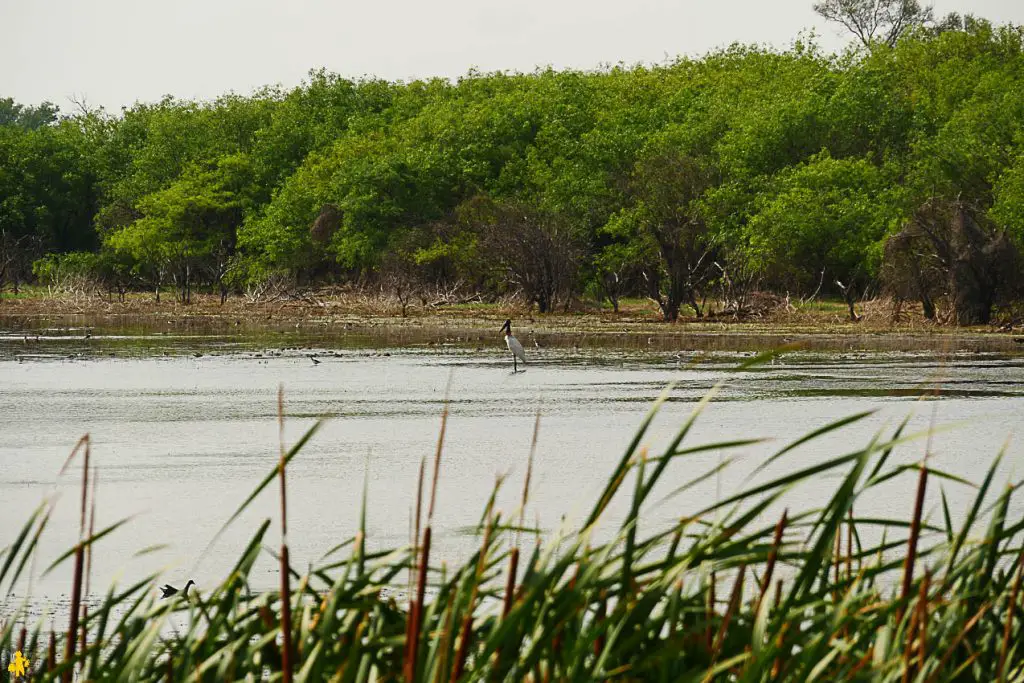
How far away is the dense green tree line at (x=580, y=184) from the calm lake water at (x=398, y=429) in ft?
54.5

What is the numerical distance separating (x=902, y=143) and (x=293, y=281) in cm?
2608

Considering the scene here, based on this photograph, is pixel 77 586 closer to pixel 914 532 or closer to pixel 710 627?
pixel 710 627

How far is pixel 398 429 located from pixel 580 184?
139 feet

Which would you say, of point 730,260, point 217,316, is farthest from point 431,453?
point 217,316

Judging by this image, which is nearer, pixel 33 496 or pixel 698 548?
pixel 698 548

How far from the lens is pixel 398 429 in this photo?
56.5 feet

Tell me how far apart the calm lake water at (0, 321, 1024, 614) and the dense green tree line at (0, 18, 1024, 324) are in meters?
16.6

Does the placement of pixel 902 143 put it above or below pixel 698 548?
above

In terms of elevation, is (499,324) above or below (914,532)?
below

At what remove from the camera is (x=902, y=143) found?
57.9 metres

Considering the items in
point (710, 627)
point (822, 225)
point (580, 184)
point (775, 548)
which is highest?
point (580, 184)

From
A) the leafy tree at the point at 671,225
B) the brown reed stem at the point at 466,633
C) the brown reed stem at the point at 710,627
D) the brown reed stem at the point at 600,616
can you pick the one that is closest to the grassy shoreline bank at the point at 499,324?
the leafy tree at the point at 671,225

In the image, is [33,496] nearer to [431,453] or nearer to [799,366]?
[431,453]

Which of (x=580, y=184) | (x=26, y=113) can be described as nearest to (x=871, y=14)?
(x=580, y=184)
